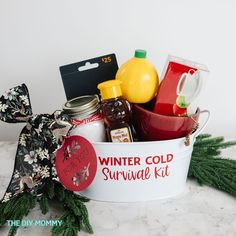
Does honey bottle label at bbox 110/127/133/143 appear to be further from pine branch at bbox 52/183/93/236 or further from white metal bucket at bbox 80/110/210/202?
pine branch at bbox 52/183/93/236

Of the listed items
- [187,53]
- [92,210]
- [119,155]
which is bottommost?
[92,210]

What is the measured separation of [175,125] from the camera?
774 mm

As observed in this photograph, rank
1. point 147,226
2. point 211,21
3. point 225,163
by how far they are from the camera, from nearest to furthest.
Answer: point 147,226, point 225,163, point 211,21

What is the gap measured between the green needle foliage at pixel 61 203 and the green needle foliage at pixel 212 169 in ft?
0.87

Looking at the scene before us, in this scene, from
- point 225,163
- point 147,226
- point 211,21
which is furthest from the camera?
point 211,21

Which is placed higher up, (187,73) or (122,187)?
(187,73)

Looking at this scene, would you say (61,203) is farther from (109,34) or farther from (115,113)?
(109,34)

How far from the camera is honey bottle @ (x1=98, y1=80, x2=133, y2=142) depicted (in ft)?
2.52

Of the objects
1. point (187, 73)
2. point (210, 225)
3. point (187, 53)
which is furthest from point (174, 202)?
point (187, 53)

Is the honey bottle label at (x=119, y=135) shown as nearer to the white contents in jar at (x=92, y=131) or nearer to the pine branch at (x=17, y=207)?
the white contents in jar at (x=92, y=131)

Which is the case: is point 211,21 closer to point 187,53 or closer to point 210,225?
point 187,53

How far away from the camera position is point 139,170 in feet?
2.57

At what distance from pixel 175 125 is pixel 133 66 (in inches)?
5.6

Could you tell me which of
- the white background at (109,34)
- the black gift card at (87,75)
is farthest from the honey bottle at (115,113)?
the white background at (109,34)
